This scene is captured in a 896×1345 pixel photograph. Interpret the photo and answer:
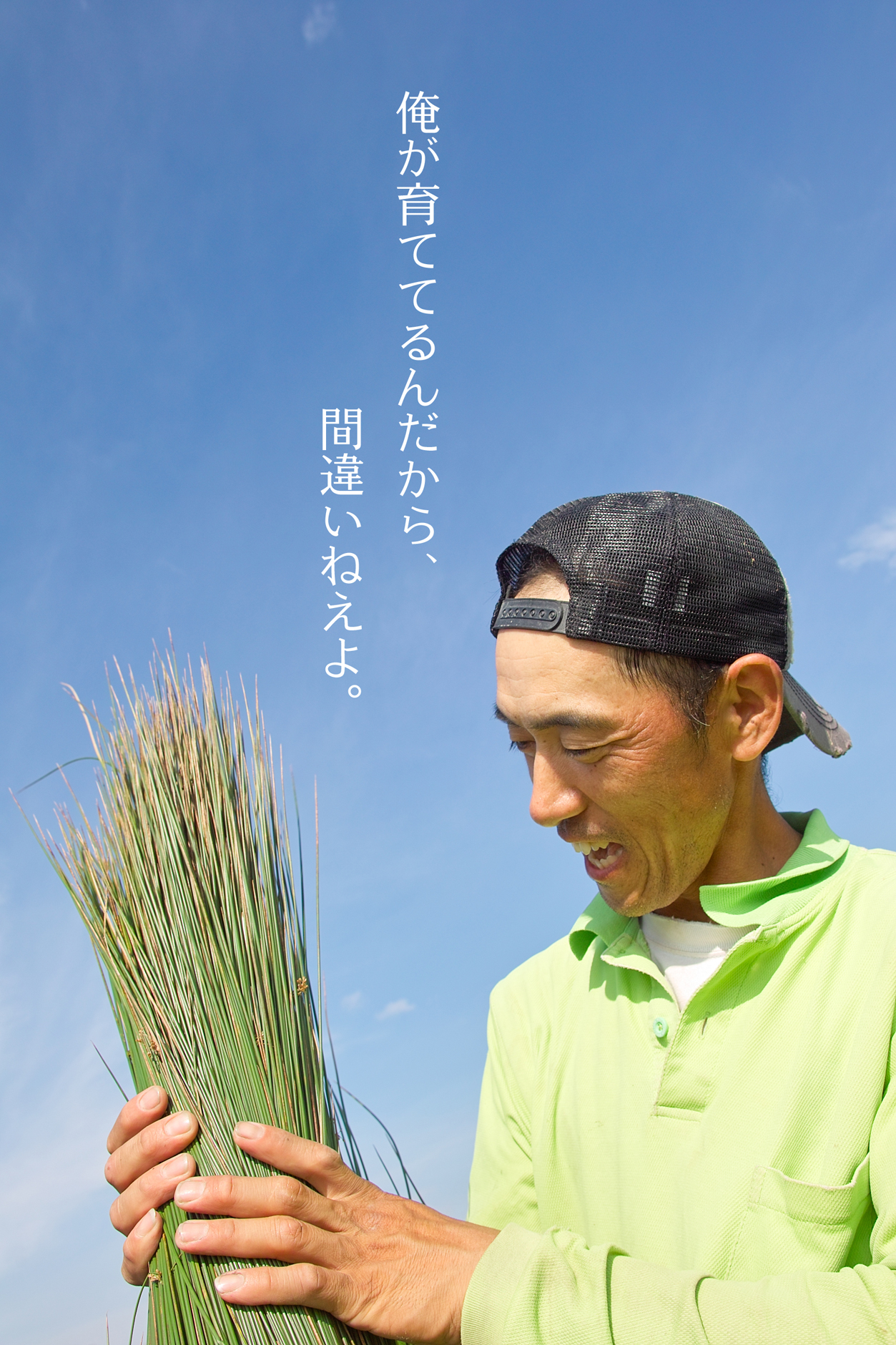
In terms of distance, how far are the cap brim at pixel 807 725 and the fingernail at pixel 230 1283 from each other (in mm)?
1103

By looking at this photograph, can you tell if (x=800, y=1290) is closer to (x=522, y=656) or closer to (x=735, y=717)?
(x=735, y=717)

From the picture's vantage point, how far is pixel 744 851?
1.50m

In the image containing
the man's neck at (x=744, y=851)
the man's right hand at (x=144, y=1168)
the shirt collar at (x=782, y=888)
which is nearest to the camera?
the man's right hand at (x=144, y=1168)

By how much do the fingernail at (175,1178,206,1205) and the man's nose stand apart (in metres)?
0.66

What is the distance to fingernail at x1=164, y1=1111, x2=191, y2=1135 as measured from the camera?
129 centimetres

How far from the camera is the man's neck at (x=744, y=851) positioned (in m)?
1.49

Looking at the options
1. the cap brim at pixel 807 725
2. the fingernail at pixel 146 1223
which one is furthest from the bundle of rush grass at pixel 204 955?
the cap brim at pixel 807 725

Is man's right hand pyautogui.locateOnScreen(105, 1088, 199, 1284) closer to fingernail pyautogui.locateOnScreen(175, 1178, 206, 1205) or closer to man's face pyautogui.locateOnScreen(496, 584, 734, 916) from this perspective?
fingernail pyautogui.locateOnScreen(175, 1178, 206, 1205)

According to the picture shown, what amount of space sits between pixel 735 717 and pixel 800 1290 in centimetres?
74

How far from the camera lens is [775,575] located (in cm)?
154

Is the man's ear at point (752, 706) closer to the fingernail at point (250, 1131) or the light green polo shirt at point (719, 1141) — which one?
the light green polo shirt at point (719, 1141)

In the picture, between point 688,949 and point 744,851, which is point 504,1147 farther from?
point 744,851

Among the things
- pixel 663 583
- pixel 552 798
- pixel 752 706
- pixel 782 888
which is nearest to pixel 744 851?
pixel 782 888

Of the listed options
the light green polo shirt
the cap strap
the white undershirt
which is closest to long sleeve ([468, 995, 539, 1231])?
the light green polo shirt
